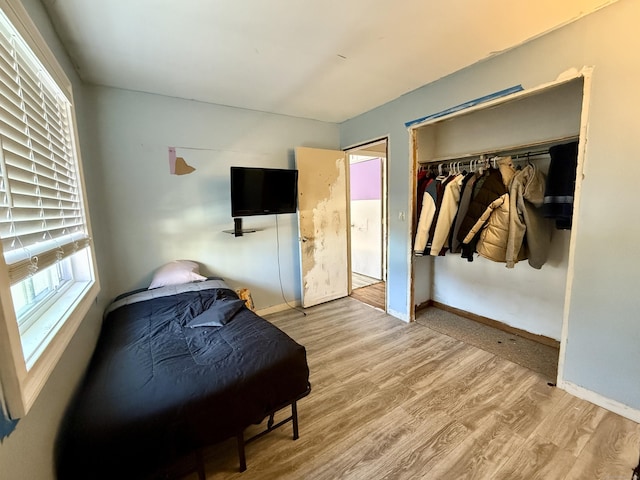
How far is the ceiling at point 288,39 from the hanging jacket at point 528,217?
101 centimetres

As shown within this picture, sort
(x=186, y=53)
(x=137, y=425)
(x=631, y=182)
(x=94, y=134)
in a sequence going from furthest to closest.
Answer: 1. (x=94, y=134)
2. (x=186, y=53)
3. (x=631, y=182)
4. (x=137, y=425)

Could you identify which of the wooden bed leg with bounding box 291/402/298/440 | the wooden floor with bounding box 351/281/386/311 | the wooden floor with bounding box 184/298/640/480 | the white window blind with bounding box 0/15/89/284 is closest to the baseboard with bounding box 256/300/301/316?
the wooden floor with bounding box 351/281/386/311

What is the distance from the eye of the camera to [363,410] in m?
1.72

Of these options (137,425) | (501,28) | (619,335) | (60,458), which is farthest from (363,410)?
(501,28)

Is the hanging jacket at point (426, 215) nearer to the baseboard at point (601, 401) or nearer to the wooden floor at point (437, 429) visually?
the wooden floor at point (437, 429)

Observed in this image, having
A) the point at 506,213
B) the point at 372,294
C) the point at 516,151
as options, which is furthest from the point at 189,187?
the point at 516,151

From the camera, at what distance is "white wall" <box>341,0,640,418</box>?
1487 millimetres

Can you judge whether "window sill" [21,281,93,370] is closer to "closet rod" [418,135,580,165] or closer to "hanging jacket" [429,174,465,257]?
"hanging jacket" [429,174,465,257]

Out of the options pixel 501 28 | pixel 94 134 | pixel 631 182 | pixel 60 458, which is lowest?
pixel 60 458

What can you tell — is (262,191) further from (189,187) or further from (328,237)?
(328,237)

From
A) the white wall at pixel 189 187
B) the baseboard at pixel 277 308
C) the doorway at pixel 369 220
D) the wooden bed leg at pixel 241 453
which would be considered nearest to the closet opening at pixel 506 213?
the doorway at pixel 369 220

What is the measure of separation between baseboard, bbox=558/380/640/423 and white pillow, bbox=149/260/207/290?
9.79 ft

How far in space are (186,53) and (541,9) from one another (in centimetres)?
220

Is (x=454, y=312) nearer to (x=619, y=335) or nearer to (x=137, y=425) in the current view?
(x=619, y=335)
